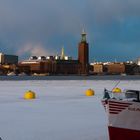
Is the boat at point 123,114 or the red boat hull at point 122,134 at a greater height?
the boat at point 123,114

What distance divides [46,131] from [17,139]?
1.61 metres

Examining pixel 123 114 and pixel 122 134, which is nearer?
pixel 123 114

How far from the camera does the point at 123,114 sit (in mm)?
12109

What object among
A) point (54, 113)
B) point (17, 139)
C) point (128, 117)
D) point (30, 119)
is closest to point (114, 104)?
point (128, 117)

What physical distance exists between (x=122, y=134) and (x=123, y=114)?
65 cm

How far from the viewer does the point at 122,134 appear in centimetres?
1231

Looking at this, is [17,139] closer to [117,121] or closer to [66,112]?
[117,121]

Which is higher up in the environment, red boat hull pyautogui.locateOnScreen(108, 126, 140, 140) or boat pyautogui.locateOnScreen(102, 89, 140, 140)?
boat pyautogui.locateOnScreen(102, 89, 140, 140)

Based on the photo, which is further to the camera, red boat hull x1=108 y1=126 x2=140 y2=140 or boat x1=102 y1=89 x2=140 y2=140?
red boat hull x1=108 y1=126 x2=140 y2=140

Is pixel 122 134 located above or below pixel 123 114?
below

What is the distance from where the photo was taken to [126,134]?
1230 cm

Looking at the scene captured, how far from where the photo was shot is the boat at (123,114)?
1198 cm

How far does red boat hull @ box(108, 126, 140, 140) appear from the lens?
12.2 m

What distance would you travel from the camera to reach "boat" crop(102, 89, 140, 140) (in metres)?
12.0
